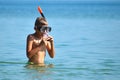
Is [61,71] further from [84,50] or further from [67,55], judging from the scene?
[84,50]

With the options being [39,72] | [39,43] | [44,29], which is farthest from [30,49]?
[44,29]

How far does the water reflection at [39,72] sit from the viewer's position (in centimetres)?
1013

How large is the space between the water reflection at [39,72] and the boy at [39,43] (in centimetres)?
13

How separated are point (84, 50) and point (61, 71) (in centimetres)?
430

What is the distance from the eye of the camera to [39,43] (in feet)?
34.8

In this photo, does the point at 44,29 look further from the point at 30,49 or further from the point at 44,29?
the point at 30,49

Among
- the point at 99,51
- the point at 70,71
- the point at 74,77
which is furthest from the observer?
the point at 99,51

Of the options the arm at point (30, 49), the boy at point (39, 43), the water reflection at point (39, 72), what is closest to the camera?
the water reflection at point (39, 72)

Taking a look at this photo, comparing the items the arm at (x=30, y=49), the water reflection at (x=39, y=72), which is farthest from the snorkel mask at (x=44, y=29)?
the water reflection at (x=39, y=72)

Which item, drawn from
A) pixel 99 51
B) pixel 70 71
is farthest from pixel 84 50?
pixel 70 71

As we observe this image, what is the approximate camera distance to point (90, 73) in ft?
35.8

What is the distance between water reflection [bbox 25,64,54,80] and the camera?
1013cm

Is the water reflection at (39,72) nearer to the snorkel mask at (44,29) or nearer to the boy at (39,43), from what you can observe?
the boy at (39,43)

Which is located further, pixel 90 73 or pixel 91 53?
pixel 91 53
